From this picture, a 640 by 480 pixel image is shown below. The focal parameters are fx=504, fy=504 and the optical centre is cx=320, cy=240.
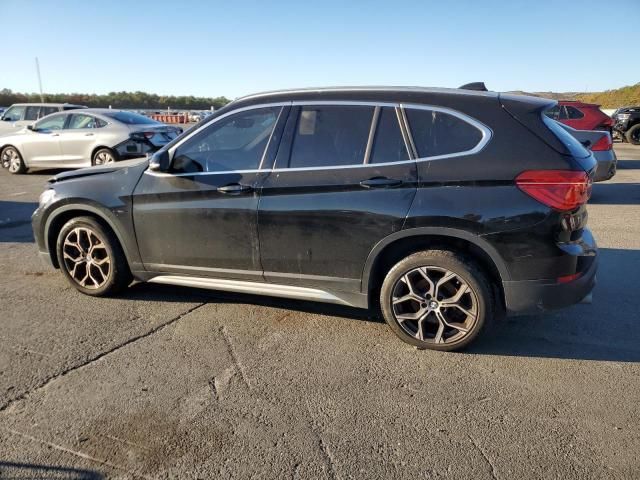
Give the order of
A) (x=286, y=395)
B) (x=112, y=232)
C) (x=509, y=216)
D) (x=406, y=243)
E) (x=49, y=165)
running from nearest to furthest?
(x=286, y=395) < (x=509, y=216) < (x=406, y=243) < (x=112, y=232) < (x=49, y=165)

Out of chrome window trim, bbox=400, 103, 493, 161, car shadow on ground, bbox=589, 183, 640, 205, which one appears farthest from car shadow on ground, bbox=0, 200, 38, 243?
car shadow on ground, bbox=589, 183, 640, 205

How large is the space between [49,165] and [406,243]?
11850mm

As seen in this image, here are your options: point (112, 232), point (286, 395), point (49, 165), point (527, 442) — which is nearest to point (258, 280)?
point (286, 395)

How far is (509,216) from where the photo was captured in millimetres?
3297

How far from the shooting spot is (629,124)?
22.0 m

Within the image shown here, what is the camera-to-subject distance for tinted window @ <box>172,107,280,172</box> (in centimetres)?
397

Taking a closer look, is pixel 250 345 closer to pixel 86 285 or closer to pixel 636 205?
pixel 86 285

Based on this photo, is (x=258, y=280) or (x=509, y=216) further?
(x=258, y=280)

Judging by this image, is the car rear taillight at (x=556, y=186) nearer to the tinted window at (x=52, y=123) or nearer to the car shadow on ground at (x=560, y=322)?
the car shadow on ground at (x=560, y=322)

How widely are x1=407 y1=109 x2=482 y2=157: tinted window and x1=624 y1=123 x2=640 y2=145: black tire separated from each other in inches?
891

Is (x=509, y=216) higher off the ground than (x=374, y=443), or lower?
higher

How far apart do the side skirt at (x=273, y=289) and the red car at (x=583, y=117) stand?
10.8 m

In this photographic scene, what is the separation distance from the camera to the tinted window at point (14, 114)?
1576 cm

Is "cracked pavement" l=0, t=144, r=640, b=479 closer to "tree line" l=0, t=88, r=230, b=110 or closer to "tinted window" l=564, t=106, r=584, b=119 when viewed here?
"tinted window" l=564, t=106, r=584, b=119
